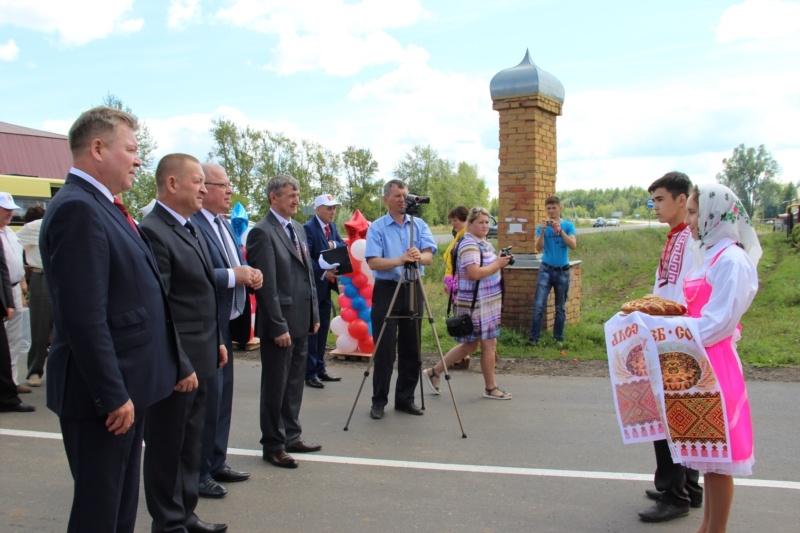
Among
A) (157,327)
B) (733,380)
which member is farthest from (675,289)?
(157,327)

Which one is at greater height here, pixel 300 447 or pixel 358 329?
pixel 358 329

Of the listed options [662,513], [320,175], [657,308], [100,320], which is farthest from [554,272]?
[320,175]

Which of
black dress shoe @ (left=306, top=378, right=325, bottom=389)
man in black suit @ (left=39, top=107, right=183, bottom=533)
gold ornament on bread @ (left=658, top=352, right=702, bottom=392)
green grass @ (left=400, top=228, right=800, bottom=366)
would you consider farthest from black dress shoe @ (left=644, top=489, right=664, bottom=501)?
green grass @ (left=400, top=228, right=800, bottom=366)

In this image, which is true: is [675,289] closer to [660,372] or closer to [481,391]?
[660,372]

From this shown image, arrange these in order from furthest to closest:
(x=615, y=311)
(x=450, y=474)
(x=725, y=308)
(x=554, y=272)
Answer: (x=615, y=311)
(x=554, y=272)
(x=450, y=474)
(x=725, y=308)

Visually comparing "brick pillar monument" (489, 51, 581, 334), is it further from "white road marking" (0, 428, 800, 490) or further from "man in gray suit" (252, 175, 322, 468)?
"man in gray suit" (252, 175, 322, 468)

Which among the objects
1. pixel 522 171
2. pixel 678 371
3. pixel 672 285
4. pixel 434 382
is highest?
pixel 522 171

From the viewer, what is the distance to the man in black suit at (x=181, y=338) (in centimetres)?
327

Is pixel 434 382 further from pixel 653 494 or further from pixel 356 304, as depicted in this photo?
pixel 653 494

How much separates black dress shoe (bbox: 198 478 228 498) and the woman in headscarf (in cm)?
274

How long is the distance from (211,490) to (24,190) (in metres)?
14.9

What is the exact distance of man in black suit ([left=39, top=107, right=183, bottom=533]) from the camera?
240 cm

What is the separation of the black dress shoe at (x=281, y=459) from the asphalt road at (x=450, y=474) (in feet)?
0.21

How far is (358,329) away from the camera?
26.5 ft
